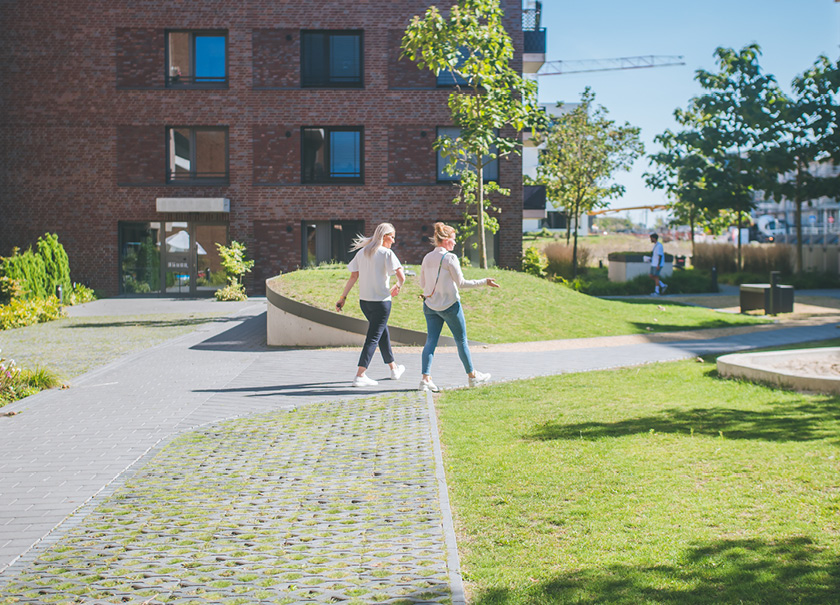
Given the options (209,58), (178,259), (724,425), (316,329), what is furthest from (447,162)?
(724,425)

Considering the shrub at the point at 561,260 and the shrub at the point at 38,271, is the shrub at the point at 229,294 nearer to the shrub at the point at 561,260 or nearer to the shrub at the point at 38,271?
the shrub at the point at 38,271

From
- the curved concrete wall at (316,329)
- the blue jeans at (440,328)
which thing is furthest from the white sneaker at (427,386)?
the curved concrete wall at (316,329)

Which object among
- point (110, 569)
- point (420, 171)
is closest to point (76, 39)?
point (420, 171)

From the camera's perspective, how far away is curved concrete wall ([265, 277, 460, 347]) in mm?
14562

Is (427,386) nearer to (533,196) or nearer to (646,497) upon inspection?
(646,497)

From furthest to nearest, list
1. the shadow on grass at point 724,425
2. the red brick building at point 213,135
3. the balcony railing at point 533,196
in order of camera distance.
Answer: the balcony railing at point 533,196 → the red brick building at point 213,135 → the shadow on grass at point 724,425

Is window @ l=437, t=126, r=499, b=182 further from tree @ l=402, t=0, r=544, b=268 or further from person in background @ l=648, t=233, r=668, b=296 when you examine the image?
tree @ l=402, t=0, r=544, b=268

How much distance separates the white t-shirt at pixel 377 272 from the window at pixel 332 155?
2128 centimetres

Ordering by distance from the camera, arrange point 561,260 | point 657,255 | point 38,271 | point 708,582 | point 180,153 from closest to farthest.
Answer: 1. point 708,582
2. point 38,271
3. point 657,255
4. point 180,153
5. point 561,260

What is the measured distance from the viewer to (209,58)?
30922mm

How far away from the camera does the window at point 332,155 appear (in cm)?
3105

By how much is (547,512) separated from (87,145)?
94.0 feet

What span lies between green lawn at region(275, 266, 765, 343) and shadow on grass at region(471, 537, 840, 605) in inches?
418

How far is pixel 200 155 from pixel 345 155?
5252mm
